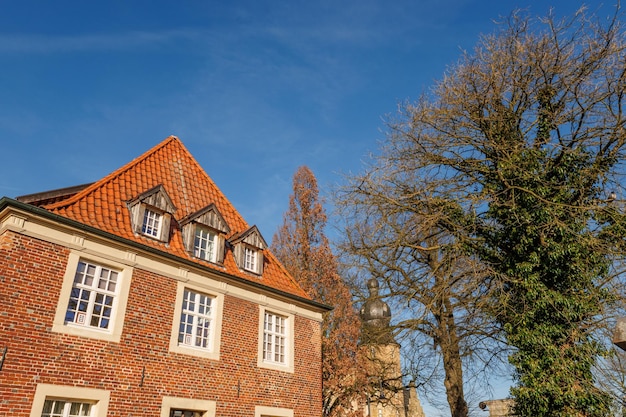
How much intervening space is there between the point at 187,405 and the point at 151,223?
472 centimetres

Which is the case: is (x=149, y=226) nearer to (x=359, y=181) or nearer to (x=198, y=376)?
(x=198, y=376)

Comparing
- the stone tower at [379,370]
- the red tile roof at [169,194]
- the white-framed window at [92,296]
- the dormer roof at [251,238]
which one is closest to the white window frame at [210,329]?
the red tile roof at [169,194]

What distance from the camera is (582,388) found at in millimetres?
9906

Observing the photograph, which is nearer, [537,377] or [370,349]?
[537,377]

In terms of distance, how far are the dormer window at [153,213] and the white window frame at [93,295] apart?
4.19 ft

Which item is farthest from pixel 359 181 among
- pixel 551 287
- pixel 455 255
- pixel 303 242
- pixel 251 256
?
pixel 303 242

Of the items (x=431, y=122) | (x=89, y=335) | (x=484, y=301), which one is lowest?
(x=89, y=335)

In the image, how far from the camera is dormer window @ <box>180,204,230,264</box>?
12977 mm

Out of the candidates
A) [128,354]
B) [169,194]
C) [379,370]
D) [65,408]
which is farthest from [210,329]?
[379,370]

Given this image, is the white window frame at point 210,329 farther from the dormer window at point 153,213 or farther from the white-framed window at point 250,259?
the white-framed window at point 250,259

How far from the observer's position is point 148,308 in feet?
36.3

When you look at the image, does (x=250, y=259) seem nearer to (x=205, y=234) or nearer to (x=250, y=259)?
(x=250, y=259)

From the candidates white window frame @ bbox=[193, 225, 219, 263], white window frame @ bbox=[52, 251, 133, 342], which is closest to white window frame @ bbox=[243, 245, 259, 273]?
white window frame @ bbox=[193, 225, 219, 263]

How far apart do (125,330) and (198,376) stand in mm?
2305
